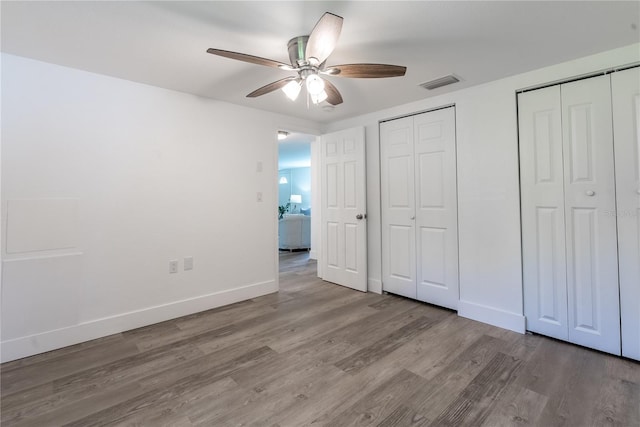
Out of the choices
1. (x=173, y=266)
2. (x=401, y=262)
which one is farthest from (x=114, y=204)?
(x=401, y=262)

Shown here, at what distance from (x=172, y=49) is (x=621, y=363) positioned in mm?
3817

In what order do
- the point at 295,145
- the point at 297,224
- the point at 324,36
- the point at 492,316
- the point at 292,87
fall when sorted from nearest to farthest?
the point at 324,36 < the point at 292,87 < the point at 492,316 < the point at 295,145 < the point at 297,224

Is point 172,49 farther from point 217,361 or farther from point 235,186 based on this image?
point 217,361

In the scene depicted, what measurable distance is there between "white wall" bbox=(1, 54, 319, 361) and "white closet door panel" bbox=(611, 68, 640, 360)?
10.5 feet

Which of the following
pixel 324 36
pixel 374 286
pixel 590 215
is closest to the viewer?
pixel 324 36

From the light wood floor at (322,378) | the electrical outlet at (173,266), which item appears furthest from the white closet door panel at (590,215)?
the electrical outlet at (173,266)

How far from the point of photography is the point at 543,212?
7.91 feet

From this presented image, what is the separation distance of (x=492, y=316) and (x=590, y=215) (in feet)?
3.71

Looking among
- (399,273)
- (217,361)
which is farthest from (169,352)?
(399,273)

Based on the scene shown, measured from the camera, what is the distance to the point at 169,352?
2.21 meters

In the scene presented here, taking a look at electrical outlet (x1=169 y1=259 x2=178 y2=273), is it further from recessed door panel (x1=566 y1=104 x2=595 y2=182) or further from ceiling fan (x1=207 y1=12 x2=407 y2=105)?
recessed door panel (x1=566 y1=104 x2=595 y2=182)

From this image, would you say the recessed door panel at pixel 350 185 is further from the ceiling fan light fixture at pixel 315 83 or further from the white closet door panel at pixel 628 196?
the white closet door panel at pixel 628 196

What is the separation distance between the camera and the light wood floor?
5.09ft

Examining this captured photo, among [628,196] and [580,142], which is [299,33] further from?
[628,196]
